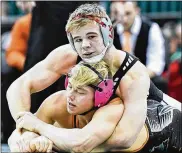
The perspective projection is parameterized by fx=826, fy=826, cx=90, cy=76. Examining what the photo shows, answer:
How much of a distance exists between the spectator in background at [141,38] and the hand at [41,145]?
8.69 feet

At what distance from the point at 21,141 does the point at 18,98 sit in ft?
1.31

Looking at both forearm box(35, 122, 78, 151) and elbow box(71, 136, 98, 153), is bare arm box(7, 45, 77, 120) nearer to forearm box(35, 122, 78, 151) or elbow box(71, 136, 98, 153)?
forearm box(35, 122, 78, 151)

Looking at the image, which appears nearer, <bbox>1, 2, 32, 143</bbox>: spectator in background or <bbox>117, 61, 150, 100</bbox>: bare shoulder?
<bbox>117, 61, 150, 100</bbox>: bare shoulder

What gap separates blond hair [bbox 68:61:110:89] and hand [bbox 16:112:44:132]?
27 cm

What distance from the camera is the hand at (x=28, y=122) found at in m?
4.02

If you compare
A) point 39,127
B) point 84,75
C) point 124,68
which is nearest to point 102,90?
point 84,75

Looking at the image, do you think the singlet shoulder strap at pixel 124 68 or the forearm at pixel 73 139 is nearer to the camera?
the forearm at pixel 73 139

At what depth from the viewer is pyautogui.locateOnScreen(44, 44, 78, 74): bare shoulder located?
434cm

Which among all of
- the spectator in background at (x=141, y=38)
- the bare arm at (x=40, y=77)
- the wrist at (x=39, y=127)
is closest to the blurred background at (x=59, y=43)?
the spectator in background at (x=141, y=38)

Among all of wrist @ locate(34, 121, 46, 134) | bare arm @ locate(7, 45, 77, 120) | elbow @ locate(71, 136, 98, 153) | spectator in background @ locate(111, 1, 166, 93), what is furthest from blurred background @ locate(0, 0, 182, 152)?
elbow @ locate(71, 136, 98, 153)

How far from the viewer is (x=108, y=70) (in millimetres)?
4039

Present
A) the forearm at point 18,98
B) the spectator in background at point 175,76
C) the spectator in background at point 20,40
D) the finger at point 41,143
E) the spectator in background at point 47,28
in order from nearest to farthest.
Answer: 1. the finger at point 41,143
2. the forearm at point 18,98
3. the spectator in background at point 47,28
4. the spectator in background at point 20,40
5. the spectator in background at point 175,76

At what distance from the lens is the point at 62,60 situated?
436 centimetres

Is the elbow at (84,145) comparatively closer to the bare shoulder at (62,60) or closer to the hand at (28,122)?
the hand at (28,122)
